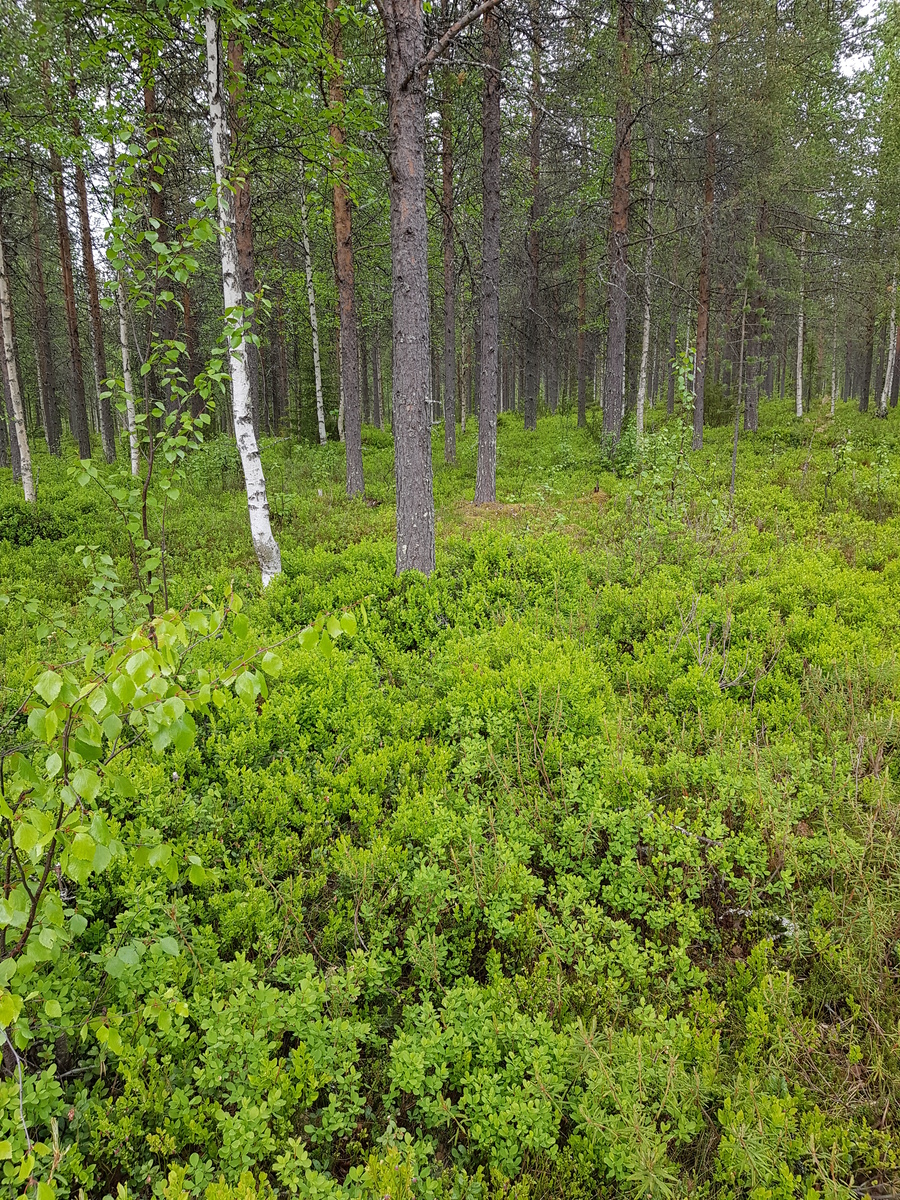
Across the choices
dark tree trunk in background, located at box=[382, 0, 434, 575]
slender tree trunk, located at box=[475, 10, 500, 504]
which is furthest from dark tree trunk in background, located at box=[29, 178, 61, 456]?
dark tree trunk in background, located at box=[382, 0, 434, 575]

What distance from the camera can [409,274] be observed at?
20.4 ft

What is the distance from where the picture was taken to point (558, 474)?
46.6 ft

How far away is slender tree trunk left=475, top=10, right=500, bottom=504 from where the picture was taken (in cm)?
1143

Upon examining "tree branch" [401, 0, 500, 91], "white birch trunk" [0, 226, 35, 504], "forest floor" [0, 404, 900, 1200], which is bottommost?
"forest floor" [0, 404, 900, 1200]

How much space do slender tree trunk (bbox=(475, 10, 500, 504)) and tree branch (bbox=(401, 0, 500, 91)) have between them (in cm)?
612

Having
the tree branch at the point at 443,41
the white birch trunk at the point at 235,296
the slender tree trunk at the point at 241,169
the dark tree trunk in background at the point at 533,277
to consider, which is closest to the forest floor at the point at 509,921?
the white birch trunk at the point at 235,296

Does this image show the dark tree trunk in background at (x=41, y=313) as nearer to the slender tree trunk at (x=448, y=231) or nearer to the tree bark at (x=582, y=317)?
the slender tree trunk at (x=448, y=231)

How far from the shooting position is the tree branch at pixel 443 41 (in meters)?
5.48

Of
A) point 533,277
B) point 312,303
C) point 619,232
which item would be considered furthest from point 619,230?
point 312,303

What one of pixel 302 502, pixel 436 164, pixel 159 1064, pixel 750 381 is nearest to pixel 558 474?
pixel 302 502

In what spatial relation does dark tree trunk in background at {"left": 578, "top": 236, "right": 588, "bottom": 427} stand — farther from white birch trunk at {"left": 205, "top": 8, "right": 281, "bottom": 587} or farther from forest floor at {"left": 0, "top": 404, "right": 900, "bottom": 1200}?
forest floor at {"left": 0, "top": 404, "right": 900, "bottom": 1200}

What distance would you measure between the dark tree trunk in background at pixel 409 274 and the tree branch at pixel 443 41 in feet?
0.06

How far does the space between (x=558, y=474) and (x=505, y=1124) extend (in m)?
13.2

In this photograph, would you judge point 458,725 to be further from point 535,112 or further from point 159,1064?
point 535,112
